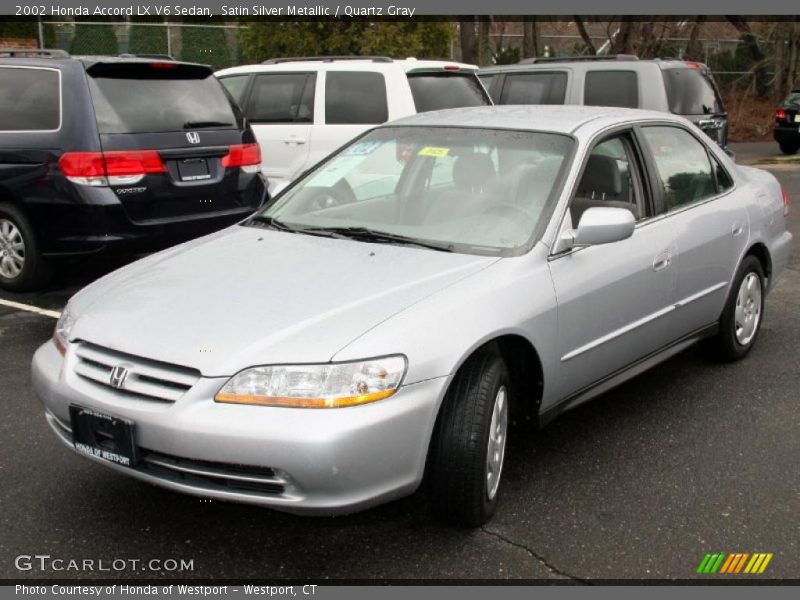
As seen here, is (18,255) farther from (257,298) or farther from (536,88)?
(536,88)

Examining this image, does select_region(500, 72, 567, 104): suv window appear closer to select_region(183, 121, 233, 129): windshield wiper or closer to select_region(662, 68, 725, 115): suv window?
select_region(662, 68, 725, 115): suv window

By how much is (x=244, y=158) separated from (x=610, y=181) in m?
3.75

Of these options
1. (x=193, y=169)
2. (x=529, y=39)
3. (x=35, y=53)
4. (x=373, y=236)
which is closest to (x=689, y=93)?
(x=193, y=169)

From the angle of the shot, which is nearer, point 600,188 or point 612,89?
point 600,188

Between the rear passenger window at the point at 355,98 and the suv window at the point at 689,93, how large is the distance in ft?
12.7

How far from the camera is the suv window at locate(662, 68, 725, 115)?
1125 centimetres

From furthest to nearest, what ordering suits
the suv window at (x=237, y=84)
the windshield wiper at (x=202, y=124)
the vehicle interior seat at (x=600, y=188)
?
the suv window at (x=237, y=84), the windshield wiper at (x=202, y=124), the vehicle interior seat at (x=600, y=188)

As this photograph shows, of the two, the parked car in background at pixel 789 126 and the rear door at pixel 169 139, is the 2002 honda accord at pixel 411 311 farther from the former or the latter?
the parked car in background at pixel 789 126

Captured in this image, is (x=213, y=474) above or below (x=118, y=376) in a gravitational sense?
below

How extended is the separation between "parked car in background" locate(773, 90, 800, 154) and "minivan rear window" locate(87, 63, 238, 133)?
47.9ft

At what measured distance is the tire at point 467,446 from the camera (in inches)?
132

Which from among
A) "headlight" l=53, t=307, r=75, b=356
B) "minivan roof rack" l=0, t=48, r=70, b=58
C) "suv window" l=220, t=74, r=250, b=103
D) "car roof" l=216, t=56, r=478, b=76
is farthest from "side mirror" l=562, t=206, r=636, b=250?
"suv window" l=220, t=74, r=250, b=103

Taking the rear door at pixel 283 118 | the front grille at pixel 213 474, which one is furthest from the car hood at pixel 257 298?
the rear door at pixel 283 118

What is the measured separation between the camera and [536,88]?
491 inches
